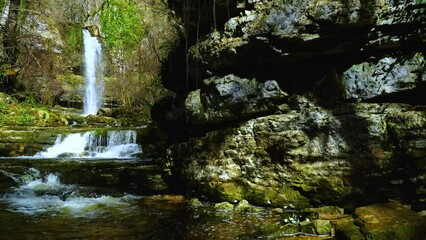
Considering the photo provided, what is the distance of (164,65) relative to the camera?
29.7ft

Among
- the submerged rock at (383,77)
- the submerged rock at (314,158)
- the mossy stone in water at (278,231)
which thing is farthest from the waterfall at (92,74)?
the mossy stone in water at (278,231)

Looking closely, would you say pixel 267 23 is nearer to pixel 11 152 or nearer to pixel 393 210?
pixel 393 210

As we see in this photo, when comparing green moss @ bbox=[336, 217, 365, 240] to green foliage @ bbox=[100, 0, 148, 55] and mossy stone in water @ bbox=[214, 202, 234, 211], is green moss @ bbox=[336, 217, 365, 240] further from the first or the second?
green foliage @ bbox=[100, 0, 148, 55]

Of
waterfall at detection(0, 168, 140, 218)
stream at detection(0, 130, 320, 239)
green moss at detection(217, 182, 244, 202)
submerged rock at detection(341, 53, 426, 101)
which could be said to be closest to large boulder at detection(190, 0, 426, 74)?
submerged rock at detection(341, 53, 426, 101)

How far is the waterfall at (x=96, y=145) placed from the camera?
1028 cm

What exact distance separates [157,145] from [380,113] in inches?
279

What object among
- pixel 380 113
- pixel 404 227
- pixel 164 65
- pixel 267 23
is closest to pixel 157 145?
pixel 164 65

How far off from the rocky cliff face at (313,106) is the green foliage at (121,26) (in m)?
15.5

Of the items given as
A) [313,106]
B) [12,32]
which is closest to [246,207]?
[313,106]

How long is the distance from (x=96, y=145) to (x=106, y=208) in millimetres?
5523

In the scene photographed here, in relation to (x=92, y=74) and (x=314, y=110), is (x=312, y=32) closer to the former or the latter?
(x=314, y=110)

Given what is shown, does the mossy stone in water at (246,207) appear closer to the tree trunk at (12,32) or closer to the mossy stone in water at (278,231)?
the mossy stone in water at (278,231)

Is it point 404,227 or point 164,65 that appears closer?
point 404,227

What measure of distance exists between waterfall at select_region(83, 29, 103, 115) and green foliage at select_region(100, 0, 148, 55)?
123 cm
